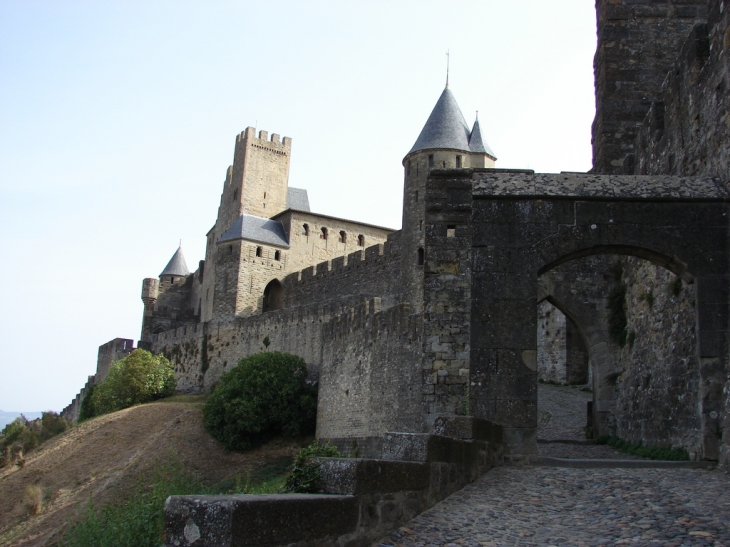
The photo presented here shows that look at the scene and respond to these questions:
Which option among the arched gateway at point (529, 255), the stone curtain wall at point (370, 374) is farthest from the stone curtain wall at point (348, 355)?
the arched gateway at point (529, 255)

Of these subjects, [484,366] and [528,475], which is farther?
[484,366]

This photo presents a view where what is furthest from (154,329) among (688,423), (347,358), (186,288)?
(688,423)

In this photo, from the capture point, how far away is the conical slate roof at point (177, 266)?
60.2 meters

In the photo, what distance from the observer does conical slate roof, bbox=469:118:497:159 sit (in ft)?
119

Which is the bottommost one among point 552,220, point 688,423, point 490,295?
point 688,423

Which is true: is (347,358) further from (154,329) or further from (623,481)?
(154,329)

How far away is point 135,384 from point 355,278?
11.6 metres

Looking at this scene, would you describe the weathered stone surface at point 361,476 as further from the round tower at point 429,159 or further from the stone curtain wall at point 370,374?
the round tower at point 429,159

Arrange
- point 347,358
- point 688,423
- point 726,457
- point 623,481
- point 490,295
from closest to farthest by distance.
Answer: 1. point 623,481
2. point 726,457
3. point 490,295
4. point 688,423
5. point 347,358

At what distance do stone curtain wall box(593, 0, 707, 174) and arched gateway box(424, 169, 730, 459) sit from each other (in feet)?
22.4

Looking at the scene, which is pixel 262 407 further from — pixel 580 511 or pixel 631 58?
pixel 580 511

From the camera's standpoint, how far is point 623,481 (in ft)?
27.1

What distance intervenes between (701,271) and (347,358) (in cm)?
1831

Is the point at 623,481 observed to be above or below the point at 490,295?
below
